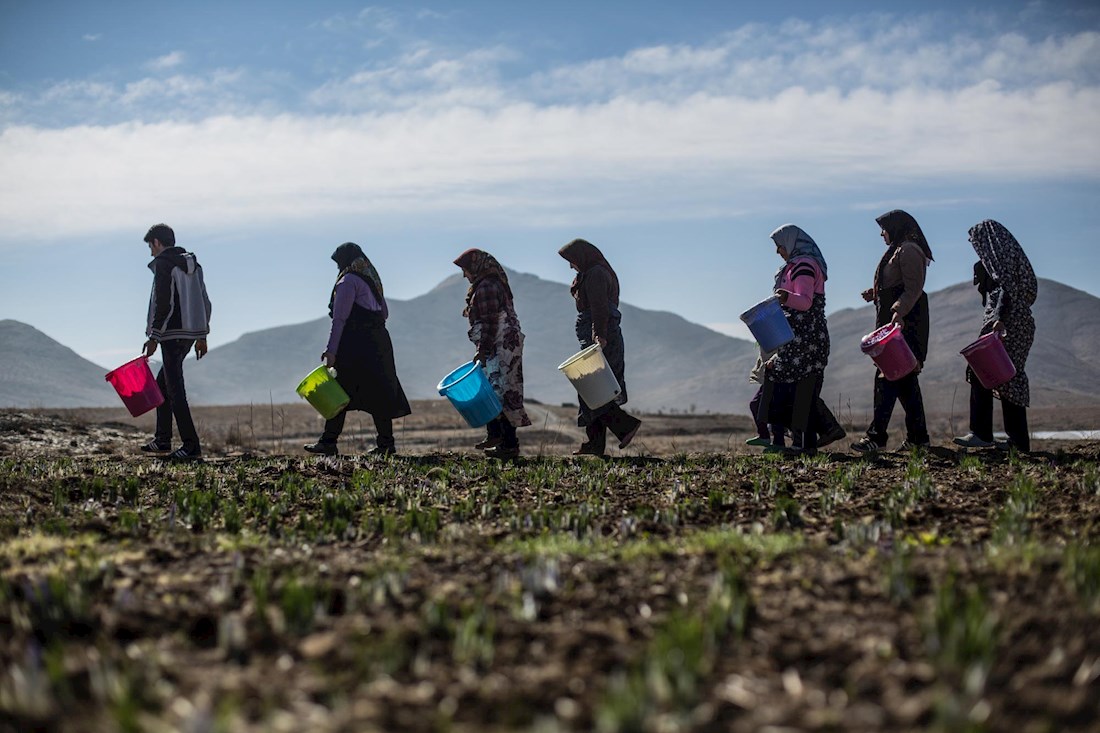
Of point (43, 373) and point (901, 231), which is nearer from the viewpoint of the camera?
point (901, 231)

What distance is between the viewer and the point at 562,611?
370cm

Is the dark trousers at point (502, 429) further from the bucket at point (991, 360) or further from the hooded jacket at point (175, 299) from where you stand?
the bucket at point (991, 360)

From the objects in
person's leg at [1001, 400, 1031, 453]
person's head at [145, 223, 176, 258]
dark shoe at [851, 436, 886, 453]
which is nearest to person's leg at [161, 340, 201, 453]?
person's head at [145, 223, 176, 258]

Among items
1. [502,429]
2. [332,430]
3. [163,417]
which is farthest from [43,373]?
[502,429]

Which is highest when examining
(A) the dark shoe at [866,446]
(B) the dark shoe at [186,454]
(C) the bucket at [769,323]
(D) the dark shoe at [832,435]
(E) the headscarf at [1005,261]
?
(E) the headscarf at [1005,261]

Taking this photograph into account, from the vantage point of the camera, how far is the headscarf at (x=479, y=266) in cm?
1013

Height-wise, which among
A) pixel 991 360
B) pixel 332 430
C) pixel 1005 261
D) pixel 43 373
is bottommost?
pixel 332 430

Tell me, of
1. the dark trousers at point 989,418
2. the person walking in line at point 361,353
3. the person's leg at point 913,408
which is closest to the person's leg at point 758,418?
the person's leg at point 913,408

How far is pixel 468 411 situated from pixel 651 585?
5574mm

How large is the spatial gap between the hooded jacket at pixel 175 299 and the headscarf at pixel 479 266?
2.45 meters

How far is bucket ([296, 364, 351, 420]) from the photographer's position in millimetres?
9812

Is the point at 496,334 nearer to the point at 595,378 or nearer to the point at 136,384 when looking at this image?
the point at 595,378

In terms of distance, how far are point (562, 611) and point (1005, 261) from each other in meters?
6.66

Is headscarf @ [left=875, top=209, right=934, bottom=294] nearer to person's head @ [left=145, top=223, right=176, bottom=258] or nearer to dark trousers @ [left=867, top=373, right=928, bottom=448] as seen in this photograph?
dark trousers @ [left=867, top=373, right=928, bottom=448]
